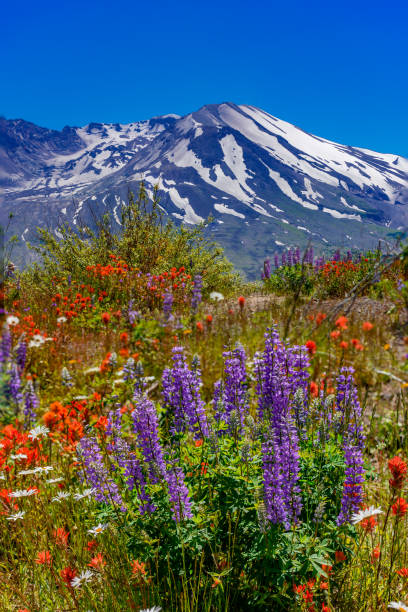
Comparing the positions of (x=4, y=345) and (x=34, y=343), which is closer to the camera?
(x=4, y=345)

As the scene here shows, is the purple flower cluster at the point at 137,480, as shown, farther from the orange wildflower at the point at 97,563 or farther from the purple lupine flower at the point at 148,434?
the orange wildflower at the point at 97,563

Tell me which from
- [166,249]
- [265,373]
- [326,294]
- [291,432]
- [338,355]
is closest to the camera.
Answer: [291,432]

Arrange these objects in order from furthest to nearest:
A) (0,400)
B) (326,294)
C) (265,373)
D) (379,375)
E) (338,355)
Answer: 1. (326,294)
2. (338,355)
3. (379,375)
4. (0,400)
5. (265,373)

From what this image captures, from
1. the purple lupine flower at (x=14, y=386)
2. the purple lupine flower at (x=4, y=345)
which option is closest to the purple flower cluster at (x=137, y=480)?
the purple lupine flower at (x=14, y=386)

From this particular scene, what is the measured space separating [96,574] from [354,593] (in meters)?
1.41

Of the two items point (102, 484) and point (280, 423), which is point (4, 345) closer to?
point (102, 484)

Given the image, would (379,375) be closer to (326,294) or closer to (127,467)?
(127,467)

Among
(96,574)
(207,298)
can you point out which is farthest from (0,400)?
(207,298)

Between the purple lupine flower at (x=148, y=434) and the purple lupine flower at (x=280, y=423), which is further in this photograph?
the purple lupine flower at (x=148, y=434)

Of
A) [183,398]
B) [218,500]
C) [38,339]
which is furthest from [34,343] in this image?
[218,500]

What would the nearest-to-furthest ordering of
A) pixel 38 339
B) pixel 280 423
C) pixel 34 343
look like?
pixel 280 423
pixel 34 343
pixel 38 339

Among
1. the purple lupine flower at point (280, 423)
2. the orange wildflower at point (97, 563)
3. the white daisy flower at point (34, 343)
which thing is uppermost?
the purple lupine flower at point (280, 423)

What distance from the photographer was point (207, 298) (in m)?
11.9

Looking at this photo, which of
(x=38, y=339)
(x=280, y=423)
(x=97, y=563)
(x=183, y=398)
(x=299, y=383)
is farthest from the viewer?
(x=38, y=339)
